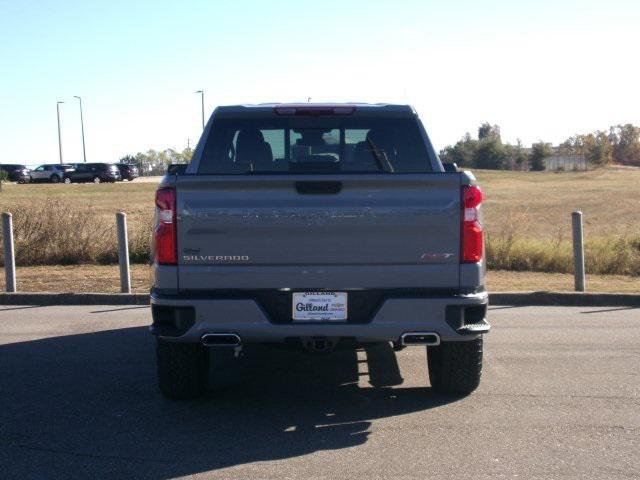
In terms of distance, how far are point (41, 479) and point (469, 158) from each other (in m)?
109

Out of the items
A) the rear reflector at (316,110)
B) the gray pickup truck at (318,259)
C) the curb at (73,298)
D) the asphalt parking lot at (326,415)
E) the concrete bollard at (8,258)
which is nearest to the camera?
the asphalt parking lot at (326,415)

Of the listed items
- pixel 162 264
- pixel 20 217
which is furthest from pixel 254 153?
pixel 20 217

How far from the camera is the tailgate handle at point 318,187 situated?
211 inches

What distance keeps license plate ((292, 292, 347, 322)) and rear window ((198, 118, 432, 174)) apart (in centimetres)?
125

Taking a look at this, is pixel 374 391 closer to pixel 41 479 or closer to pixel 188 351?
pixel 188 351

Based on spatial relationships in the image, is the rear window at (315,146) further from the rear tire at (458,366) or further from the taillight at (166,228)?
the rear tire at (458,366)

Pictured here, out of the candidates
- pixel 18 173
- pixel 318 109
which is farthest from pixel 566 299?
pixel 18 173

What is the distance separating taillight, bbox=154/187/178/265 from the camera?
5.36 metres

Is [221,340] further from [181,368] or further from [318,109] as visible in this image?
[318,109]

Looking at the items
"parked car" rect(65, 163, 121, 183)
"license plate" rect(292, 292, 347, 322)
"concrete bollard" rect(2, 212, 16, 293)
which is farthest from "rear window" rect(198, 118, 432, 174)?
"parked car" rect(65, 163, 121, 183)

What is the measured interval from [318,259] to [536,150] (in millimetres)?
111480

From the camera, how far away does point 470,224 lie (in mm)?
5371

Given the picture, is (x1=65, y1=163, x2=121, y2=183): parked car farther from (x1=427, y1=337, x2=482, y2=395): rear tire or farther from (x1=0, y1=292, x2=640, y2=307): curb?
(x1=427, y1=337, x2=482, y2=395): rear tire

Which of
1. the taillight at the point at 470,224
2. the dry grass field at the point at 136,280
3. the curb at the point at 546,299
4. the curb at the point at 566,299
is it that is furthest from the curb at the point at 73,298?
the taillight at the point at 470,224
